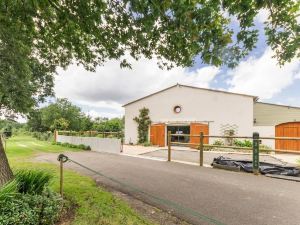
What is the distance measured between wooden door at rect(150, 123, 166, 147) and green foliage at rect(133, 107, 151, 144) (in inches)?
22.9

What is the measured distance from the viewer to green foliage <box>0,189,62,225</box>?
3020 millimetres

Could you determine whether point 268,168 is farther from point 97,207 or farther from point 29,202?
point 29,202

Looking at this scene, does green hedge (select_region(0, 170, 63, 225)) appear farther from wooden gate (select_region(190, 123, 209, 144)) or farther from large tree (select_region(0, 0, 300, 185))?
wooden gate (select_region(190, 123, 209, 144))

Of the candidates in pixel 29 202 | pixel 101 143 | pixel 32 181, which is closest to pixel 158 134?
pixel 101 143

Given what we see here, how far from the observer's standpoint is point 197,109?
1809 cm

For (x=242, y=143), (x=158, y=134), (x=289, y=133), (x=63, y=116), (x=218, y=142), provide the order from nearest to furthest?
(x=289, y=133) → (x=242, y=143) → (x=218, y=142) → (x=158, y=134) → (x=63, y=116)

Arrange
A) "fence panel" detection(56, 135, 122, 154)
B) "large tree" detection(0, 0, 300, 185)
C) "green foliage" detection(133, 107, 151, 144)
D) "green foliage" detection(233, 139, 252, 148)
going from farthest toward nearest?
"green foliage" detection(133, 107, 151, 144), "green foliage" detection(233, 139, 252, 148), "fence panel" detection(56, 135, 122, 154), "large tree" detection(0, 0, 300, 185)

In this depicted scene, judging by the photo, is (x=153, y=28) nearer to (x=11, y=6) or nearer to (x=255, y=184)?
(x=11, y=6)

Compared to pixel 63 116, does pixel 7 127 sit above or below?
below

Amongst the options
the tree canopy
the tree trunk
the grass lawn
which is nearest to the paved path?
the grass lawn

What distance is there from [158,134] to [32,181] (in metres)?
15.7

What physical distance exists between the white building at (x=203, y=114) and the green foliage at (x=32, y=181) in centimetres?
1481

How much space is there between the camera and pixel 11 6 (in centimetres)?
456

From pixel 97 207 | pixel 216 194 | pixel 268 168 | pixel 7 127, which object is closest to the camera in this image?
pixel 97 207
